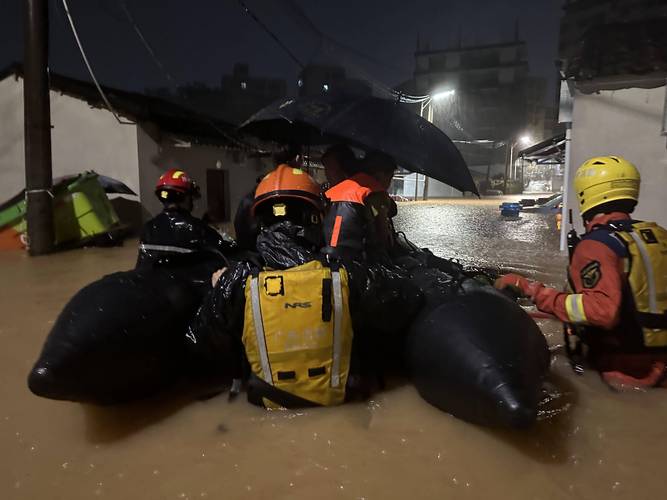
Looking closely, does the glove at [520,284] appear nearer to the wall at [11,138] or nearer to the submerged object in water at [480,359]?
the submerged object in water at [480,359]

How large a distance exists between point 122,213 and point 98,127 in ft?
7.11

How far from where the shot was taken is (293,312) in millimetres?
2311

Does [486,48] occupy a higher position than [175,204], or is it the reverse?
[486,48]

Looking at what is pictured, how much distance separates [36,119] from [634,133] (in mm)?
9726

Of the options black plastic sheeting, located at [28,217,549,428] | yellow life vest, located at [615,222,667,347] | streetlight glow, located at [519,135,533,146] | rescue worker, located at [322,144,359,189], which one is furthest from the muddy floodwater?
streetlight glow, located at [519,135,533,146]

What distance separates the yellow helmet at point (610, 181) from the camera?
266 centimetres

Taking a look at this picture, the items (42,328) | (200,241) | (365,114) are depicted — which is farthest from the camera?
(42,328)

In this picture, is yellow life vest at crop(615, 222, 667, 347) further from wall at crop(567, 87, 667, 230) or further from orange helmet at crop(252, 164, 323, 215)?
wall at crop(567, 87, 667, 230)

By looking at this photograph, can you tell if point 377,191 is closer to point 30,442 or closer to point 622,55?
point 30,442

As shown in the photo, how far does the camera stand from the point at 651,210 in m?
6.73

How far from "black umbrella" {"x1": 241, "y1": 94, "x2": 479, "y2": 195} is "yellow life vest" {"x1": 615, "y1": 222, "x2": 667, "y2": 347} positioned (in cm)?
138

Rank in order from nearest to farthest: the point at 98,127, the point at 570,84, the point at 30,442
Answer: the point at 30,442, the point at 570,84, the point at 98,127

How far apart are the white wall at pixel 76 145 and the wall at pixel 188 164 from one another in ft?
1.03

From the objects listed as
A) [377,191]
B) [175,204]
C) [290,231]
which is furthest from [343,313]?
[175,204]
